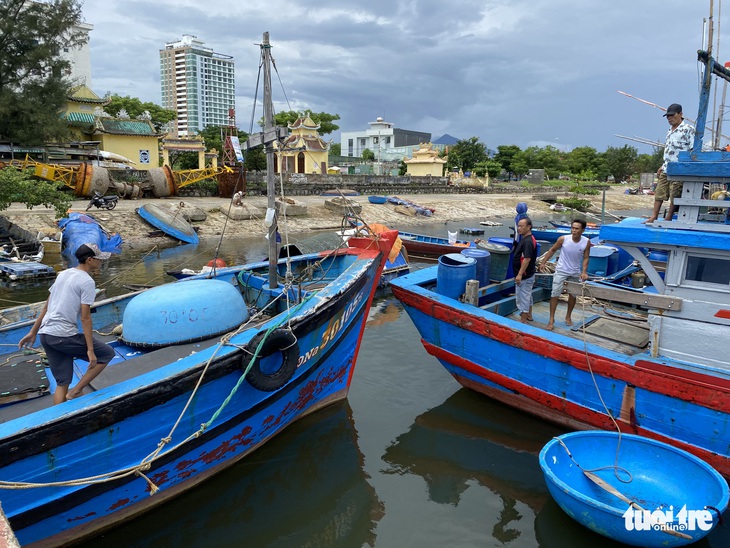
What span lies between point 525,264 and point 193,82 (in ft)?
606

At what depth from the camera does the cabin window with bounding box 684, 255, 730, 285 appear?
5684mm

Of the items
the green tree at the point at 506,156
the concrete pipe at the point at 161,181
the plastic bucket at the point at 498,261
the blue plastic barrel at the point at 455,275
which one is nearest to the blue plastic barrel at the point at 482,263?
the plastic bucket at the point at 498,261

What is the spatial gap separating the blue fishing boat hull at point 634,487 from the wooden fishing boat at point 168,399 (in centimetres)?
315

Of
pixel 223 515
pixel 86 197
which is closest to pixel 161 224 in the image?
pixel 86 197

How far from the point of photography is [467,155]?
234 ft

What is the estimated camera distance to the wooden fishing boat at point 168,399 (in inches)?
162

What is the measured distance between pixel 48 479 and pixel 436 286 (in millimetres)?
6233

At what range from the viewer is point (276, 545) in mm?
5129

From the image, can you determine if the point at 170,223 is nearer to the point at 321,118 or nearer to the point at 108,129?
the point at 108,129

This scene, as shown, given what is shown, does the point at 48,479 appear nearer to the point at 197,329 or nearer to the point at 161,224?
the point at 197,329

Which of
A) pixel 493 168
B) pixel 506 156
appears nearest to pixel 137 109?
pixel 493 168

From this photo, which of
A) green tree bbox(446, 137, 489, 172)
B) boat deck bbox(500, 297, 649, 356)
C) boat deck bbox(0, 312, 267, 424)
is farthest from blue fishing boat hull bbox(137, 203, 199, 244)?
green tree bbox(446, 137, 489, 172)

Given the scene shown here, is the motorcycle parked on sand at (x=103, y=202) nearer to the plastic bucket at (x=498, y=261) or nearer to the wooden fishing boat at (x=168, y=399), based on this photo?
the wooden fishing boat at (x=168, y=399)

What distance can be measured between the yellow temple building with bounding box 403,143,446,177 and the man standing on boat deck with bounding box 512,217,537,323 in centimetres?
5937
